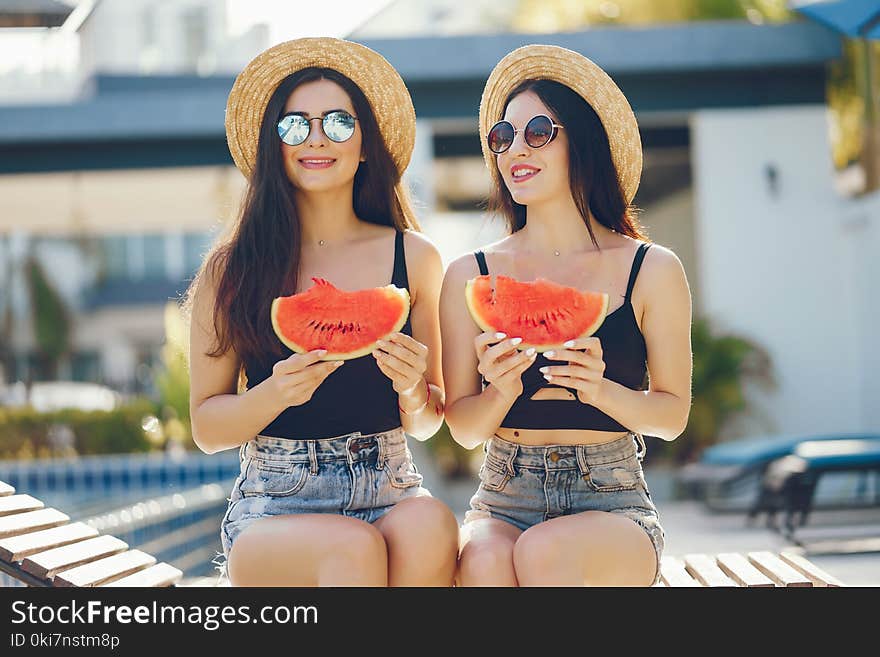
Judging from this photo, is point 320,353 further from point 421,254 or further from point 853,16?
point 853,16

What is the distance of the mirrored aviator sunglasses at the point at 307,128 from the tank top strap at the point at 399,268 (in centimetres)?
37

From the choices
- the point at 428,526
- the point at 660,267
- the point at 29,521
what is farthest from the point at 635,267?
the point at 29,521

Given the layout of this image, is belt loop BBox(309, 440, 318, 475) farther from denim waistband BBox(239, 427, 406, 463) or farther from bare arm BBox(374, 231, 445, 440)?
bare arm BBox(374, 231, 445, 440)

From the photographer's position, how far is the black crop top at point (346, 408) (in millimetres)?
3131

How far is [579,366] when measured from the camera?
2.81m

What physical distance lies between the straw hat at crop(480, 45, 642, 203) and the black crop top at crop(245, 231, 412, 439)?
0.79m

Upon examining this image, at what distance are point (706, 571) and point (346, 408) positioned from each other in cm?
138

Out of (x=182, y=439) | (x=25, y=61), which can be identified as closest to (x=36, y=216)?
(x=25, y=61)

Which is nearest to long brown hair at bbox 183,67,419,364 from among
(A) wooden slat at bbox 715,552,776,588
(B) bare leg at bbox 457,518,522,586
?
(B) bare leg at bbox 457,518,522,586
